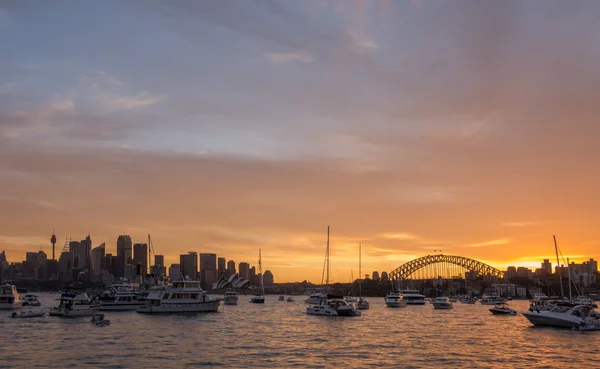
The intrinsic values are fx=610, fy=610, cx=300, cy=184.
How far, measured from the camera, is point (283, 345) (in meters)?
71.8

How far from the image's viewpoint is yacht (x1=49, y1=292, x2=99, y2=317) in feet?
365

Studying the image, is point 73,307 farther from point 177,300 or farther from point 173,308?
point 177,300

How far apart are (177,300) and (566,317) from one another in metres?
70.9

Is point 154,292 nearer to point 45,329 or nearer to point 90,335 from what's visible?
point 45,329

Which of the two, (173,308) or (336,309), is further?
(336,309)

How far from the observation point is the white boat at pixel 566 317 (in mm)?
89750

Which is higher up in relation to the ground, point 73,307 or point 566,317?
point 73,307

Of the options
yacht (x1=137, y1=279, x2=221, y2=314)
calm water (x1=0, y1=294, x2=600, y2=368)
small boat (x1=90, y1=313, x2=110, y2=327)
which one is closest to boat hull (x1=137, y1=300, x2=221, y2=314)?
yacht (x1=137, y1=279, x2=221, y2=314)

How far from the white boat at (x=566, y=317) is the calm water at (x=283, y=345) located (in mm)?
2034

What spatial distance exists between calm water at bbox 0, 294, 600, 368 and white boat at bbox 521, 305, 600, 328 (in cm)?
203

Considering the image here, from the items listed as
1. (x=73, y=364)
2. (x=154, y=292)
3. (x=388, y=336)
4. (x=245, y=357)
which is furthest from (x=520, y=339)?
(x=154, y=292)

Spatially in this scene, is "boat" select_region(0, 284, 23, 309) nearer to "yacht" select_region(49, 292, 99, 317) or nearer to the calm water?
"yacht" select_region(49, 292, 99, 317)

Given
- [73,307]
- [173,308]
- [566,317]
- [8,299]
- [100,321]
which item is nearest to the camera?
[566,317]

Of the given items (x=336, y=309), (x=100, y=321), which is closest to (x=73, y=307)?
(x=100, y=321)
